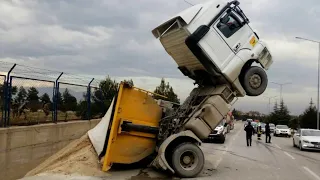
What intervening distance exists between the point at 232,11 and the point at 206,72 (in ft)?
6.49

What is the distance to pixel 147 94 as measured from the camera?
38.7 ft

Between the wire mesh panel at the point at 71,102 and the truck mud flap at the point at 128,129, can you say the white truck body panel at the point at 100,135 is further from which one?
the wire mesh panel at the point at 71,102

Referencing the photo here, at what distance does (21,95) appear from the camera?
42.3ft

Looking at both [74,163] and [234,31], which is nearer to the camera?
[74,163]

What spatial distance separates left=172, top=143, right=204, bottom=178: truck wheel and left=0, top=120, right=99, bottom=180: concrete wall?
4112mm

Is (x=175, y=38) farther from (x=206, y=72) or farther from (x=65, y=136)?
(x=65, y=136)

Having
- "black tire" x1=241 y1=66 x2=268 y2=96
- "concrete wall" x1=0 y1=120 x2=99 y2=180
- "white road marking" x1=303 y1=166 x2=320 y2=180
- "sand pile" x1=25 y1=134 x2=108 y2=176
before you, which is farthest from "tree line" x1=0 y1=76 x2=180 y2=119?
"white road marking" x1=303 y1=166 x2=320 y2=180

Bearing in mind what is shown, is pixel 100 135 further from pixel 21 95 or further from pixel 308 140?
pixel 308 140

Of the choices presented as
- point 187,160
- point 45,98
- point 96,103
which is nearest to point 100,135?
point 187,160

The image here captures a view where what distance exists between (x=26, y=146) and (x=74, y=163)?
56.7 inches

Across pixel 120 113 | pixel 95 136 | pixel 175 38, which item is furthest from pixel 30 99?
pixel 175 38

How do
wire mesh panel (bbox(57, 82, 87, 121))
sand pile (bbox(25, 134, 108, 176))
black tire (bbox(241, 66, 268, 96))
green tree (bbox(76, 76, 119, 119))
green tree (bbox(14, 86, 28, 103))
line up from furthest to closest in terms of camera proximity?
green tree (bbox(76, 76, 119, 119)) → wire mesh panel (bbox(57, 82, 87, 121)) → green tree (bbox(14, 86, 28, 103)) → black tire (bbox(241, 66, 268, 96)) → sand pile (bbox(25, 134, 108, 176))

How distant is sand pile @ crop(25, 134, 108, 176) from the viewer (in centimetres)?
1075

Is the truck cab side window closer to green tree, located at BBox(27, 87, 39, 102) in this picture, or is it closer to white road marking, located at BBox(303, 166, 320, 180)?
white road marking, located at BBox(303, 166, 320, 180)
